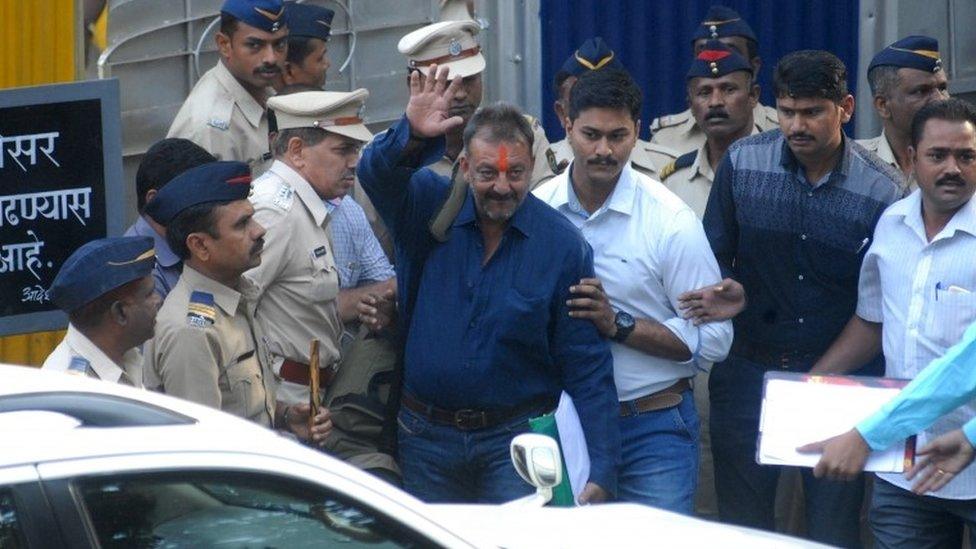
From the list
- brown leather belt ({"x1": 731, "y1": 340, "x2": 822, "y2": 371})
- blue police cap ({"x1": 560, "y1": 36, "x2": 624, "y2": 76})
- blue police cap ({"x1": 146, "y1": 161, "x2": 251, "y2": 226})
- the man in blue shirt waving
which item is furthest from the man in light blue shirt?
blue police cap ({"x1": 146, "y1": 161, "x2": 251, "y2": 226})

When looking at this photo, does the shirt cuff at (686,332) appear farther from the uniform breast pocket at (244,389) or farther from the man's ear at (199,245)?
the man's ear at (199,245)

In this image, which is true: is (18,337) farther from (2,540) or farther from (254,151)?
(2,540)

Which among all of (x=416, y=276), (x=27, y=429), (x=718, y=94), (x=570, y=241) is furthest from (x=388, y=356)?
(x=27, y=429)

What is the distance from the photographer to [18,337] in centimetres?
645

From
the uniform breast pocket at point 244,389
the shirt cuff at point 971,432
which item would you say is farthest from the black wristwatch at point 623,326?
the uniform breast pocket at point 244,389

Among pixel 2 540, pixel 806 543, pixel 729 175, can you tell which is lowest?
pixel 806 543

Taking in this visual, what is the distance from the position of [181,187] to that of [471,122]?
1.00 meters

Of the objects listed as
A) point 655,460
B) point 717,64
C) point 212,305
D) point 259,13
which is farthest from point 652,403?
point 259,13

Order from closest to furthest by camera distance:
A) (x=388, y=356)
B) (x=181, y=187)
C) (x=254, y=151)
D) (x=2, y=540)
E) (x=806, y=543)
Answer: (x=2, y=540)
(x=806, y=543)
(x=181, y=187)
(x=388, y=356)
(x=254, y=151)

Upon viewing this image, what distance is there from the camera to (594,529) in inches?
167

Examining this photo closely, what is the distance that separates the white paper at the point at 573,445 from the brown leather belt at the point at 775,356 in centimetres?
102

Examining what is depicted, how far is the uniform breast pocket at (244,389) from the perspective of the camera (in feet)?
17.0

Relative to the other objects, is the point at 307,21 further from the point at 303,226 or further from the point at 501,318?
the point at 501,318

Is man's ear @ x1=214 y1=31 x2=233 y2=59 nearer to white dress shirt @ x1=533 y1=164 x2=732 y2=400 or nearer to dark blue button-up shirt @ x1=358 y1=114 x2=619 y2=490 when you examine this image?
dark blue button-up shirt @ x1=358 y1=114 x2=619 y2=490
